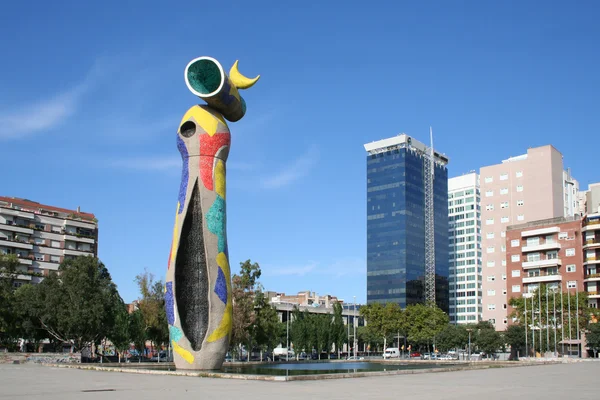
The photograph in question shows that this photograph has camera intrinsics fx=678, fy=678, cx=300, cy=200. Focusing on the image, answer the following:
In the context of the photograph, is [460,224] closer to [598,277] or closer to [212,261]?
[598,277]

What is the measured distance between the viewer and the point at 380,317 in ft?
310

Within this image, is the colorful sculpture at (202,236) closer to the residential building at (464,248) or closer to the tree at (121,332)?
the tree at (121,332)

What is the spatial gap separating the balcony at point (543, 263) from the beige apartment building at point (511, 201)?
805 inches

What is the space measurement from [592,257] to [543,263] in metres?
6.57

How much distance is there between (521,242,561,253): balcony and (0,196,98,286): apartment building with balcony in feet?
203

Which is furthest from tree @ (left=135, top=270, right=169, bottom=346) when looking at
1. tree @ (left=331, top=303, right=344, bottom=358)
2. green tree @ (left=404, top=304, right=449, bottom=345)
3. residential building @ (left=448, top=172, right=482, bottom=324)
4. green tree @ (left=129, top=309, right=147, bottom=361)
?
residential building @ (left=448, top=172, right=482, bottom=324)

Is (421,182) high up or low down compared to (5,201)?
up

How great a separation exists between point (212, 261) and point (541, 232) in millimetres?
68799

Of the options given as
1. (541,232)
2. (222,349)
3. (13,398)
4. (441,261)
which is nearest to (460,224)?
(441,261)

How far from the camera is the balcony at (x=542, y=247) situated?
90.8 metres

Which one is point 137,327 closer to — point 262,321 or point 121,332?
point 121,332

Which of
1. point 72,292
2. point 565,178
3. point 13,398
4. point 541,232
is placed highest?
point 565,178

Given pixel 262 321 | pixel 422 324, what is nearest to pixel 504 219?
pixel 422 324

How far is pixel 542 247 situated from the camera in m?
92.2
